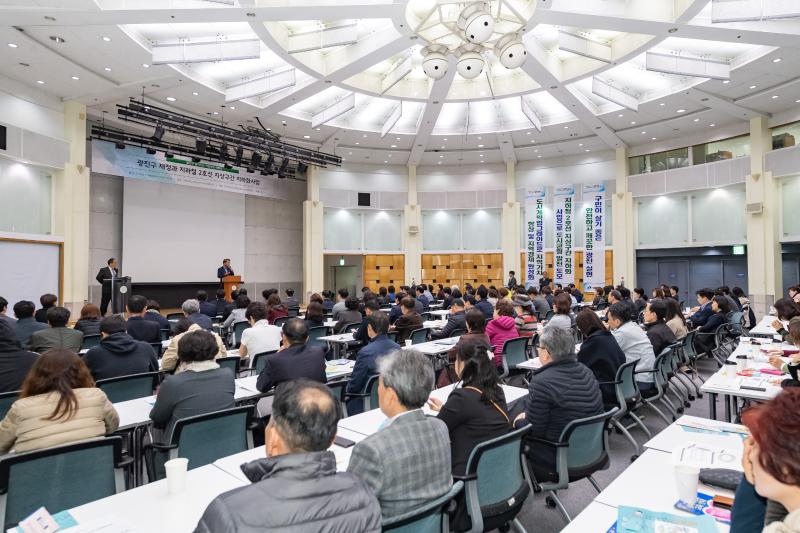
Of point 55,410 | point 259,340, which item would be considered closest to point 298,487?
point 55,410

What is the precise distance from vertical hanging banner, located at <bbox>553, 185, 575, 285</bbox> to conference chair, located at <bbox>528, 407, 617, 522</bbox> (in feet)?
52.8

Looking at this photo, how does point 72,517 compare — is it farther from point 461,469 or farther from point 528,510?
point 528,510

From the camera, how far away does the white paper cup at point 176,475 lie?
226 centimetres

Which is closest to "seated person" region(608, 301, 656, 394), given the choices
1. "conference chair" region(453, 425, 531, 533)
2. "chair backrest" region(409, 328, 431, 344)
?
"chair backrest" region(409, 328, 431, 344)

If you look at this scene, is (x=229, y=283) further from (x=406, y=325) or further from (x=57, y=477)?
(x=57, y=477)

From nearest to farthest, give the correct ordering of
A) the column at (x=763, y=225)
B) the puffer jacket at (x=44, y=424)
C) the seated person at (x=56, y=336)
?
the puffer jacket at (x=44, y=424), the seated person at (x=56, y=336), the column at (x=763, y=225)

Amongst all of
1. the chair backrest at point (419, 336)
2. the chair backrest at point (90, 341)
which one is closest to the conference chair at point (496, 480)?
the chair backrest at point (419, 336)

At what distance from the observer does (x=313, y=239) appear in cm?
1864

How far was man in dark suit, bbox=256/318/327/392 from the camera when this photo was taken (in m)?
4.16

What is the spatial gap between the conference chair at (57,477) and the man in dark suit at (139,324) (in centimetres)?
404

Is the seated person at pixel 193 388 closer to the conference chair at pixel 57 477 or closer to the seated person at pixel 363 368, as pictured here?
the conference chair at pixel 57 477

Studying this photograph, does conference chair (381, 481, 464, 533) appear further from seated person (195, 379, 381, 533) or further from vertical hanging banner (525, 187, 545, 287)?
vertical hanging banner (525, 187, 545, 287)

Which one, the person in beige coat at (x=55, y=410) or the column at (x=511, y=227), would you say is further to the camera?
the column at (x=511, y=227)

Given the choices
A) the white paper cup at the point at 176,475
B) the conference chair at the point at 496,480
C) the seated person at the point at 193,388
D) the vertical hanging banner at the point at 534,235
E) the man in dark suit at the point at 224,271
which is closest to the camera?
the white paper cup at the point at 176,475
